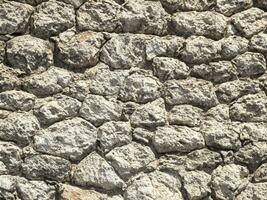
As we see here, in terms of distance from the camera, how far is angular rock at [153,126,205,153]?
2.49 m

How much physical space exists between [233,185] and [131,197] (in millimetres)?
517

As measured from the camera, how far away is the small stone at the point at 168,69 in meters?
2.58

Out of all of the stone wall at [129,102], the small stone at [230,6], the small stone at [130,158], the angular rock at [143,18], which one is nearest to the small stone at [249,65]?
the stone wall at [129,102]

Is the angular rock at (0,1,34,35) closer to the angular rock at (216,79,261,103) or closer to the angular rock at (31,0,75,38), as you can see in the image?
the angular rock at (31,0,75,38)

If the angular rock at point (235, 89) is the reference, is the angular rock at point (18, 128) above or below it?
below

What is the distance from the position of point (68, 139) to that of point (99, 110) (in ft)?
0.70

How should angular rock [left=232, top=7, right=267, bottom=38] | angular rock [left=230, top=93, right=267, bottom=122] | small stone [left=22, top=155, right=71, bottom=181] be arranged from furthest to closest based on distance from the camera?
angular rock [left=232, top=7, right=267, bottom=38] < angular rock [left=230, top=93, right=267, bottom=122] < small stone [left=22, top=155, right=71, bottom=181]

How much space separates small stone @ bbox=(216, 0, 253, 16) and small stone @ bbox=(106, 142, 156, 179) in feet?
2.85

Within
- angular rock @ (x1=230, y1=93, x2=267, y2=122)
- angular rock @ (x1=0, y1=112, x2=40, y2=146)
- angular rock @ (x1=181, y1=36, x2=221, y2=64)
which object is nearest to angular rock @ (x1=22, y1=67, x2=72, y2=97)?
angular rock @ (x1=0, y1=112, x2=40, y2=146)

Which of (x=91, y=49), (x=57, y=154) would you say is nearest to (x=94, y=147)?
(x=57, y=154)

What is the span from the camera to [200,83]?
2.60 metres

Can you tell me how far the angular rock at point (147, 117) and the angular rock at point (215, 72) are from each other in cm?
29

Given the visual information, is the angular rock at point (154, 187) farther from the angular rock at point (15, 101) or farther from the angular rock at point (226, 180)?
the angular rock at point (15, 101)

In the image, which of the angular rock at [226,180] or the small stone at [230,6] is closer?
the angular rock at [226,180]
